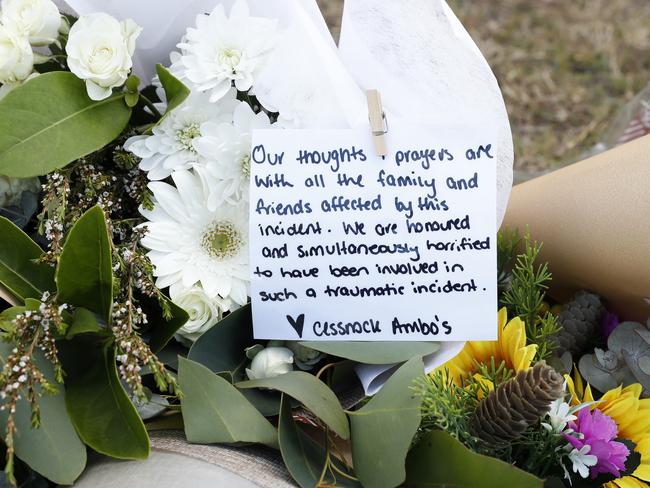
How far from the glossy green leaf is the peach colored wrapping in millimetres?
370

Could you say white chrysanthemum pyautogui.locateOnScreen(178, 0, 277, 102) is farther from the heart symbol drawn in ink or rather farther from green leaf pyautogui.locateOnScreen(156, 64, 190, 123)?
the heart symbol drawn in ink

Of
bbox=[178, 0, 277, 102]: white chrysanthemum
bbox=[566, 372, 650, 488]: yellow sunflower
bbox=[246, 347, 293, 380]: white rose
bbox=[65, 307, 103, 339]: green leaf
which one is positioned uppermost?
bbox=[178, 0, 277, 102]: white chrysanthemum

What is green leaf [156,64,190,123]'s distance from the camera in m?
0.74

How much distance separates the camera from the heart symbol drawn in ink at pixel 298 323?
76 centimetres

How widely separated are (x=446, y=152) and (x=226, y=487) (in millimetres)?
386

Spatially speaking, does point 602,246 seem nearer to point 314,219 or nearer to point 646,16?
point 314,219

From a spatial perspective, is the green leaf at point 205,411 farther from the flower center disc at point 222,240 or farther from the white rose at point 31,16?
the white rose at point 31,16

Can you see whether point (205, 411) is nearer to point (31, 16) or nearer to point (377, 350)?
point (377, 350)

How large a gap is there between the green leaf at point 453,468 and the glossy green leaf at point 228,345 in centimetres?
21

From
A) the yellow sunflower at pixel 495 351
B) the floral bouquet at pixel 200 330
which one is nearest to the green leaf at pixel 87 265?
the floral bouquet at pixel 200 330

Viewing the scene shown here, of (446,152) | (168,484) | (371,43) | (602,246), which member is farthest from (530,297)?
(168,484)

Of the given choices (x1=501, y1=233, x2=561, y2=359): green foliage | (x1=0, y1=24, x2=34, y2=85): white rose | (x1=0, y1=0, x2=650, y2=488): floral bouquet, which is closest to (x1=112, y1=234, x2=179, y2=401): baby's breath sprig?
(x1=0, y1=0, x2=650, y2=488): floral bouquet

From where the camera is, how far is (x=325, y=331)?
76cm

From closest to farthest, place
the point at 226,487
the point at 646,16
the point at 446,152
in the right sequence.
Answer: the point at 226,487 < the point at 446,152 < the point at 646,16
